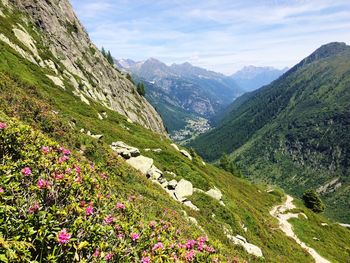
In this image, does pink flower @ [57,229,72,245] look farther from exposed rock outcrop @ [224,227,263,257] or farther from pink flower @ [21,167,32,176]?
exposed rock outcrop @ [224,227,263,257]

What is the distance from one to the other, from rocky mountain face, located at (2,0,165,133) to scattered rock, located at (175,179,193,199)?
3718 centimetres

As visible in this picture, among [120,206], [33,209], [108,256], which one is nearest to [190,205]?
[120,206]

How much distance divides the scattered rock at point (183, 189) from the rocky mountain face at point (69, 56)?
122ft

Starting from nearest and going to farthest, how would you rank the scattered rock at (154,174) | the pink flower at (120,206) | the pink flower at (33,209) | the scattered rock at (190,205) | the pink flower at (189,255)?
the pink flower at (33,209), the pink flower at (189,255), the pink flower at (120,206), the scattered rock at (190,205), the scattered rock at (154,174)

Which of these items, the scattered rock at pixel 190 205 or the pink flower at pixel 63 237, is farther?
the scattered rock at pixel 190 205

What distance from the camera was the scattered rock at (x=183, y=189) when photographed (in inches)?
1368

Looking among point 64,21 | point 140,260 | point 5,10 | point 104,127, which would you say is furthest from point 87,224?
point 64,21

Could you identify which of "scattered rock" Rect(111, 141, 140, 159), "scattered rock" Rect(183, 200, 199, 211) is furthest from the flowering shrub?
"scattered rock" Rect(111, 141, 140, 159)

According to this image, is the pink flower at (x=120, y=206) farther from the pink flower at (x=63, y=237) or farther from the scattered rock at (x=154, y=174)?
the scattered rock at (x=154, y=174)

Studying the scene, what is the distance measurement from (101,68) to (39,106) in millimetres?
95074

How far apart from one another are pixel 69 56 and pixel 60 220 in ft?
307

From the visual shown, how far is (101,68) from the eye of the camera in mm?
118375

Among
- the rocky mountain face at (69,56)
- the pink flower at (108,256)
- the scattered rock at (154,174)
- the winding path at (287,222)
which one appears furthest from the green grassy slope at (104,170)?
the rocky mountain face at (69,56)

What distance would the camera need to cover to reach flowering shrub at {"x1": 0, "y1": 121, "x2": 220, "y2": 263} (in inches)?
303
